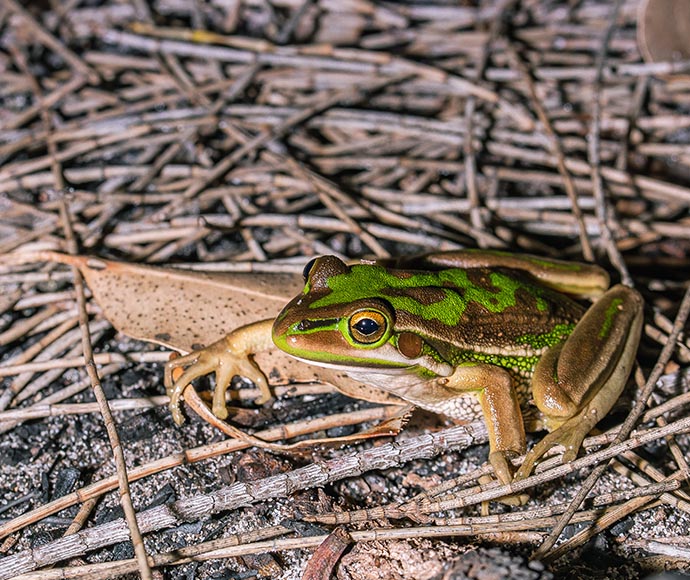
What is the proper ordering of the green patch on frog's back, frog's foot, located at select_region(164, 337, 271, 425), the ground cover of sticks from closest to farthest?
the ground cover of sticks → the green patch on frog's back → frog's foot, located at select_region(164, 337, 271, 425)

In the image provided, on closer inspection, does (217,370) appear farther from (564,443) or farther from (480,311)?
(564,443)

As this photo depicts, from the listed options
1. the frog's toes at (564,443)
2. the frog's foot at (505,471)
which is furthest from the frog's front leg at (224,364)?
the frog's toes at (564,443)

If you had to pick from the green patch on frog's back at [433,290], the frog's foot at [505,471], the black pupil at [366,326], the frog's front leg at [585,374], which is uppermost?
the green patch on frog's back at [433,290]

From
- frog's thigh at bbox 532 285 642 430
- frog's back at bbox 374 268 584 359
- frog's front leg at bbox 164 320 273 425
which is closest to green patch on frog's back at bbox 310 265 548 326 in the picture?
frog's back at bbox 374 268 584 359

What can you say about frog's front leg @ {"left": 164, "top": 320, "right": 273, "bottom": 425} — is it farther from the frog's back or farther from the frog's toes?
the frog's toes

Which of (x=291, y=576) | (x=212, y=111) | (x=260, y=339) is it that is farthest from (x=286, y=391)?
(x=212, y=111)

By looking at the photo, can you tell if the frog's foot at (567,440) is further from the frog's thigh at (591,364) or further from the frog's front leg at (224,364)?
the frog's front leg at (224,364)

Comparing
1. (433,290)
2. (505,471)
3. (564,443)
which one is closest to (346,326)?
(433,290)
